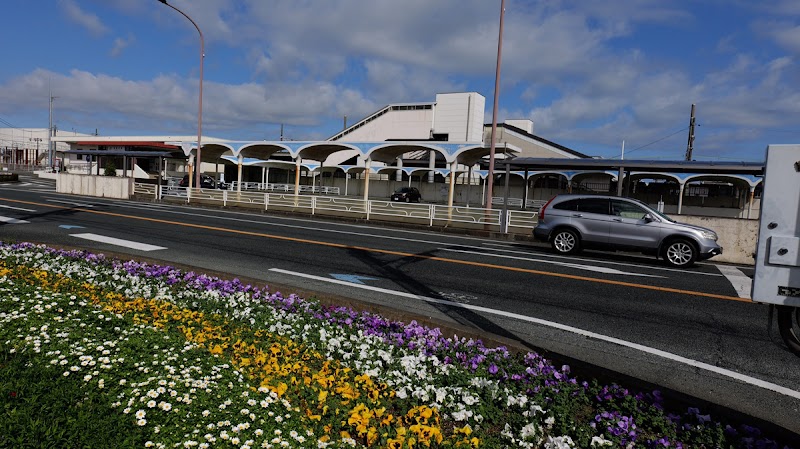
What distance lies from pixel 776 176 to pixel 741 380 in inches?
112

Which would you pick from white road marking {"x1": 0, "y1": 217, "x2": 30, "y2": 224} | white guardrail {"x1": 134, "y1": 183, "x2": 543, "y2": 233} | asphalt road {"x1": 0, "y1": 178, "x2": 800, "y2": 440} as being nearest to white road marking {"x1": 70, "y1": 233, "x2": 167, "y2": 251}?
asphalt road {"x1": 0, "y1": 178, "x2": 800, "y2": 440}

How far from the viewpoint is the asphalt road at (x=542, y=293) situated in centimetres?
474

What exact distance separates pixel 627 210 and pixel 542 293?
5955 mm

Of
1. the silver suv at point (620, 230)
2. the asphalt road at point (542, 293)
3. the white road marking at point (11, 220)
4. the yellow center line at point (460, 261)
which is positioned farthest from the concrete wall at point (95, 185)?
the silver suv at point (620, 230)

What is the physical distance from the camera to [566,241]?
43.8ft

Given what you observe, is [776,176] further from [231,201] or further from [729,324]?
[231,201]

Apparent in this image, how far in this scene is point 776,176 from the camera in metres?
2.68

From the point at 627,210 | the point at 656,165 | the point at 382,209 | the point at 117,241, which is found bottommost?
the point at 117,241

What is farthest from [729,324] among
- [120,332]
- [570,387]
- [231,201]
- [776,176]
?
[231,201]

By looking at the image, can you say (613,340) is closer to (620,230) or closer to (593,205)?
(620,230)

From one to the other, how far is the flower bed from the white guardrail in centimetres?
1420

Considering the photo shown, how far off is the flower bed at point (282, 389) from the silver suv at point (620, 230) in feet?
29.9

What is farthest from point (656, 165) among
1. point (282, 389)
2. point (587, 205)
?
point (282, 389)

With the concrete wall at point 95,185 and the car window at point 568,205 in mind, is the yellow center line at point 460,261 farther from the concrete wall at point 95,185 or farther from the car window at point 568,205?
the concrete wall at point 95,185
